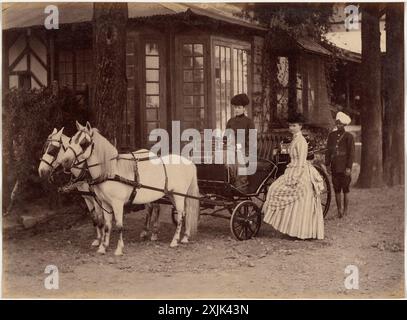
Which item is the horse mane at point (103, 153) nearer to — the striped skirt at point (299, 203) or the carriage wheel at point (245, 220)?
the carriage wheel at point (245, 220)

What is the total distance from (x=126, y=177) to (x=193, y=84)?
3132 mm

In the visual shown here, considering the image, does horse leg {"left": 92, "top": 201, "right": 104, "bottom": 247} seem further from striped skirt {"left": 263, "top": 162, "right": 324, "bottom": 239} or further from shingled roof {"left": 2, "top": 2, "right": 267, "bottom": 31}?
shingled roof {"left": 2, "top": 2, "right": 267, "bottom": 31}

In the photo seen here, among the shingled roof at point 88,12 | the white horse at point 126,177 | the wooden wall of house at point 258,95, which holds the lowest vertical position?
the white horse at point 126,177

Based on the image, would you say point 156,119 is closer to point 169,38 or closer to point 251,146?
point 169,38

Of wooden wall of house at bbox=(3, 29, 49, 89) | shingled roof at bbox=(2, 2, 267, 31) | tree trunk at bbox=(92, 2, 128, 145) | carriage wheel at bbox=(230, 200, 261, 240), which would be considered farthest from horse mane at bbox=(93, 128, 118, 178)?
wooden wall of house at bbox=(3, 29, 49, 89)

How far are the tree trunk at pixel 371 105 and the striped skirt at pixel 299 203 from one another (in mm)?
2410

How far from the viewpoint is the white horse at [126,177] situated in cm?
688

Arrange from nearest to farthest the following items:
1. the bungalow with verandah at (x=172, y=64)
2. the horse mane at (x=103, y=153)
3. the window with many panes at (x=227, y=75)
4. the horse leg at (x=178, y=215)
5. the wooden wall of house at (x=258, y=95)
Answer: the horse mane at (x=103, y=153) → the horse leg at (x=178, y=215) → the bungalow with verandah at (x=172, y=64) → the window with many panes at (x=227, y=75) → the wooden wall of house at (x=258, y=95)

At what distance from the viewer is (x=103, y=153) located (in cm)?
699

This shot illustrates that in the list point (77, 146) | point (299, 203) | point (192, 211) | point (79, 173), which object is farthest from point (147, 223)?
point (299, 203)

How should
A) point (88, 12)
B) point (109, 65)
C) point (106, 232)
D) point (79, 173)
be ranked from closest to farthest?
1. point (79, 173)
2. point (106, 232)
3. point (109, 65)
4. point (88, 12)

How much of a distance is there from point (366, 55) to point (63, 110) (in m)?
5.33

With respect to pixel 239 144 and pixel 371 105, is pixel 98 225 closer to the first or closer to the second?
pixel 239 144

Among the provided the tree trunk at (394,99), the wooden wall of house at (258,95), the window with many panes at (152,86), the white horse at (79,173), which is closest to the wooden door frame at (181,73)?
the window with many panes at (152,86)
